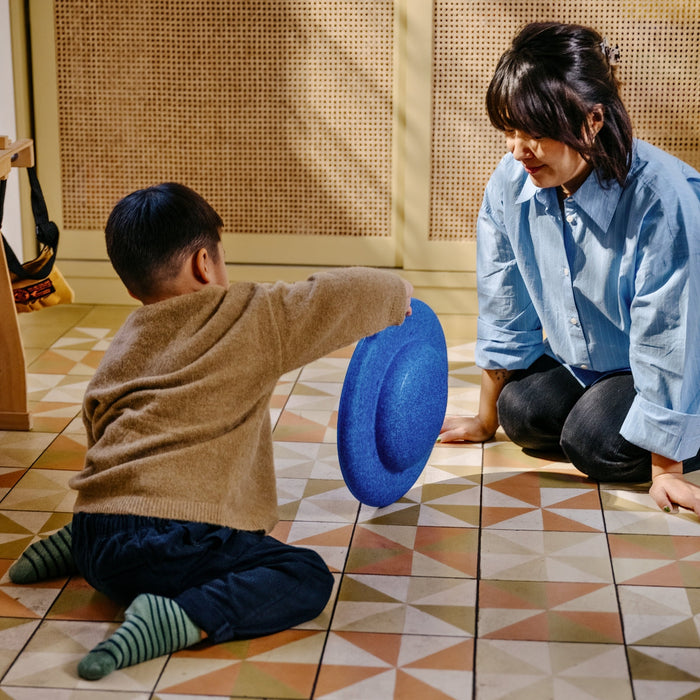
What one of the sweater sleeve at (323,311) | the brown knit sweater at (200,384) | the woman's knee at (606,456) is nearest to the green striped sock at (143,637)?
the brown knit sweater at (200,384)

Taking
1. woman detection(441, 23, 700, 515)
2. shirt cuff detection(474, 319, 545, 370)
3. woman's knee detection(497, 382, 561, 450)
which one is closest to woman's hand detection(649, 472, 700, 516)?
woman detection(441, 23, 700, 515)

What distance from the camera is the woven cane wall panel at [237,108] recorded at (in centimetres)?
274

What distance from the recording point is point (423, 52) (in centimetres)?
270

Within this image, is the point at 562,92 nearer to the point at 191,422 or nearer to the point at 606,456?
the point at 606,456

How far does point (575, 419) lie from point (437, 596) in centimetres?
50

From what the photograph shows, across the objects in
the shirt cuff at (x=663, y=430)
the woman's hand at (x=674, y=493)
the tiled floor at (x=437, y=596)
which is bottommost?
the tiled floor at (x=437, y=596)

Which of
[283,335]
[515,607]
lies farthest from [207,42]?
[515,607]

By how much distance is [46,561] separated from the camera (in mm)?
1526

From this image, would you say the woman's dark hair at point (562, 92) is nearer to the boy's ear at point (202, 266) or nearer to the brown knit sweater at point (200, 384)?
the brown knit sweater at point (200, 384)

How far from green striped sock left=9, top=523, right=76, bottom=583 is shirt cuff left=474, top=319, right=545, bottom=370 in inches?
32.1

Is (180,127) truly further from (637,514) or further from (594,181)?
(637,514)

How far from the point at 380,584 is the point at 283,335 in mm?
387

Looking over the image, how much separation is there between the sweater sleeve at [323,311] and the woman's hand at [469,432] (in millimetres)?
620

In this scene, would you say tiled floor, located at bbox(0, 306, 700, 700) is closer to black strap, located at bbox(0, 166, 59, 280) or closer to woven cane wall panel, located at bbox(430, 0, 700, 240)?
black strap, located at bbox(0, 166, 59, 280)
